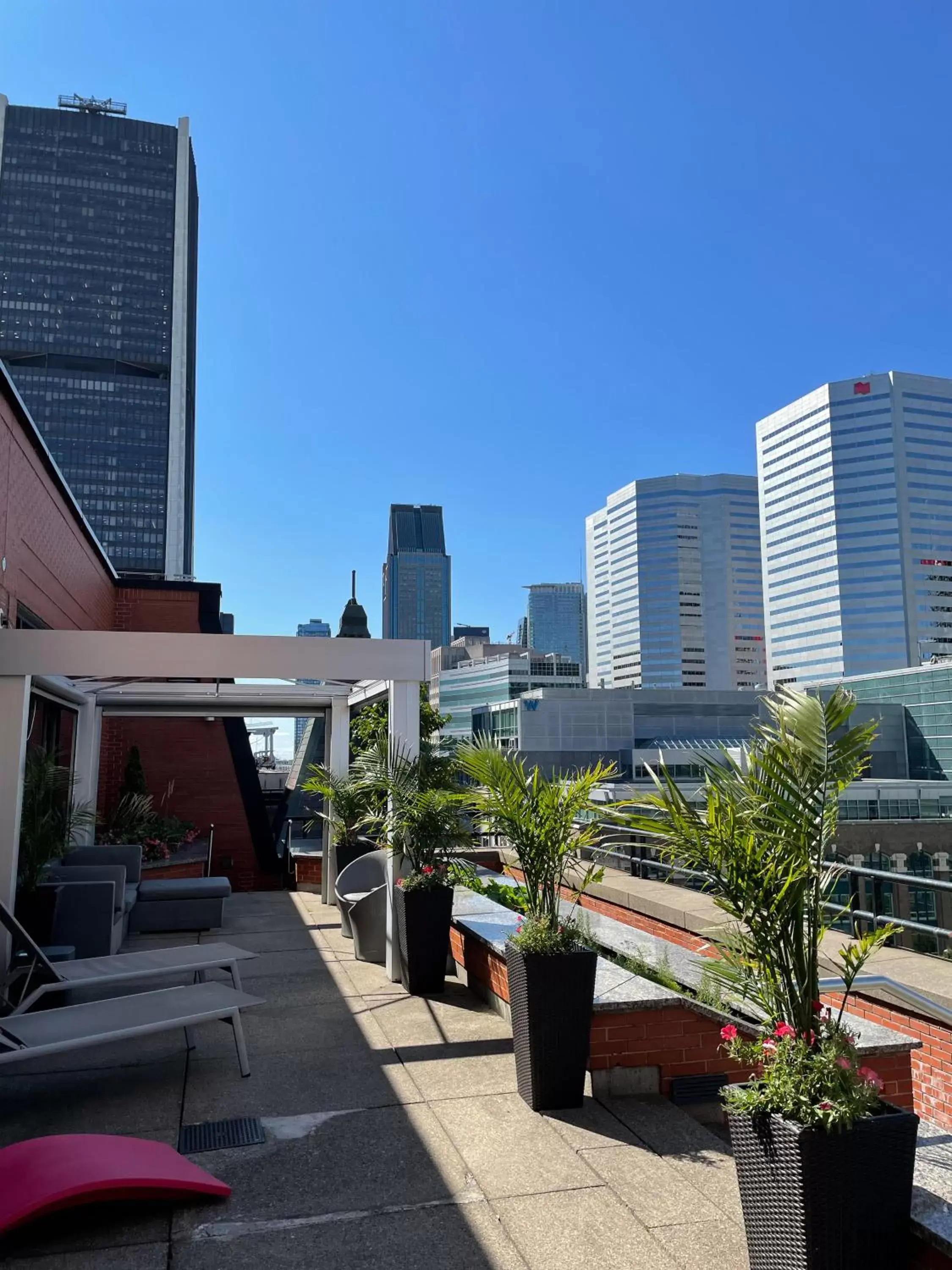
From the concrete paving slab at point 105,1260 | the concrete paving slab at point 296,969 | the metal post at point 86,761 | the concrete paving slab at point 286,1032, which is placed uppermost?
the metal post at point 86,761

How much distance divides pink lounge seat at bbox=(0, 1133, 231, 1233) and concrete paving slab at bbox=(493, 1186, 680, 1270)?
1.13 meters

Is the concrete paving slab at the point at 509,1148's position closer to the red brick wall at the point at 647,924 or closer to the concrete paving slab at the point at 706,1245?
the concrete paving slab at the point at 706,1245

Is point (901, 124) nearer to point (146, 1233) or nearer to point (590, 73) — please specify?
point (590, 73)

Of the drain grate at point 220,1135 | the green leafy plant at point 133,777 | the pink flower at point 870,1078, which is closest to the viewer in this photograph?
the pink flower at point 870,1078

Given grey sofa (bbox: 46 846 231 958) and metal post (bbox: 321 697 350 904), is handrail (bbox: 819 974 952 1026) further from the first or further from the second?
metal post (bbox: 321 697 350 904)

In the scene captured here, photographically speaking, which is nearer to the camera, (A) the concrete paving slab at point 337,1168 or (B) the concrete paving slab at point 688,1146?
(A) the concrete paving slab at point 337,1168

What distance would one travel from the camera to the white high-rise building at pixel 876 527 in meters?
137

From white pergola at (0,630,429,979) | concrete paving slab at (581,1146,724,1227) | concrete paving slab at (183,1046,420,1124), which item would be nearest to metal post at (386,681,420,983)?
white pergola at (0,630,429,979)

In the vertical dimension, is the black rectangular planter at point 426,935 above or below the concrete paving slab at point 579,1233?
above

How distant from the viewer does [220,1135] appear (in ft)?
12.7

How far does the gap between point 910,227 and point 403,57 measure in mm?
38286

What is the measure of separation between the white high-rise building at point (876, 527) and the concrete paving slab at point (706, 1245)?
140428 millimetres

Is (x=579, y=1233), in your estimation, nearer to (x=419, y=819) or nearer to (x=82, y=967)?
(x=419, y=819)

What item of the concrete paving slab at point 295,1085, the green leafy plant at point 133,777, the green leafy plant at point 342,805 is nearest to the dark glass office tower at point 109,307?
the green leafy plant at point 133,777
